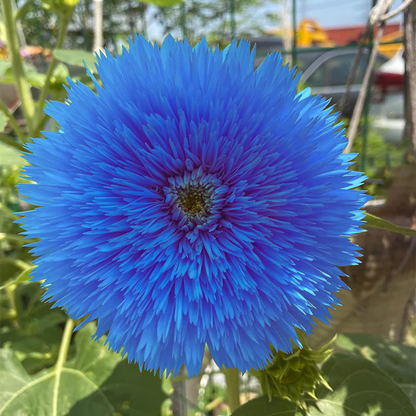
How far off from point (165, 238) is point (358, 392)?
1.19ft

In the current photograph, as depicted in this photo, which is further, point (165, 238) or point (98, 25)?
point (98, 25)

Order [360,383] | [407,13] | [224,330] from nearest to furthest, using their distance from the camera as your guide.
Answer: [224,330] < [360,383] < [407,13]

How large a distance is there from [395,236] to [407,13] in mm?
473

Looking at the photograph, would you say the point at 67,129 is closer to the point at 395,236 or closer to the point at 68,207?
the point at 68,207

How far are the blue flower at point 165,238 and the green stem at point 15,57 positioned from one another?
0.39 m

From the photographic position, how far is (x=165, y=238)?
37 centimetres

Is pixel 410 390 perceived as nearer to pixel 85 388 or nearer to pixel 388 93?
pixel 85 388

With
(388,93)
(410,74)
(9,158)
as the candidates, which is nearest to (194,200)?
(9,158)

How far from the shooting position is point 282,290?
0.35 m

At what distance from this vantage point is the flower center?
1.35 feet

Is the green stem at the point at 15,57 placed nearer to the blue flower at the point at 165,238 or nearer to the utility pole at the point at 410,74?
the blue flower at the point at 165,238

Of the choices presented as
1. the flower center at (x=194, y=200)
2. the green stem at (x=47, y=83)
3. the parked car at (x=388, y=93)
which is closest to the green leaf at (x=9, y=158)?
the green stem at (x=47, y=83)

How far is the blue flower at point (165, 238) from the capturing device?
13.4 inches

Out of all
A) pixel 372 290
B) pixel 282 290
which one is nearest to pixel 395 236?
pixel 372 290
